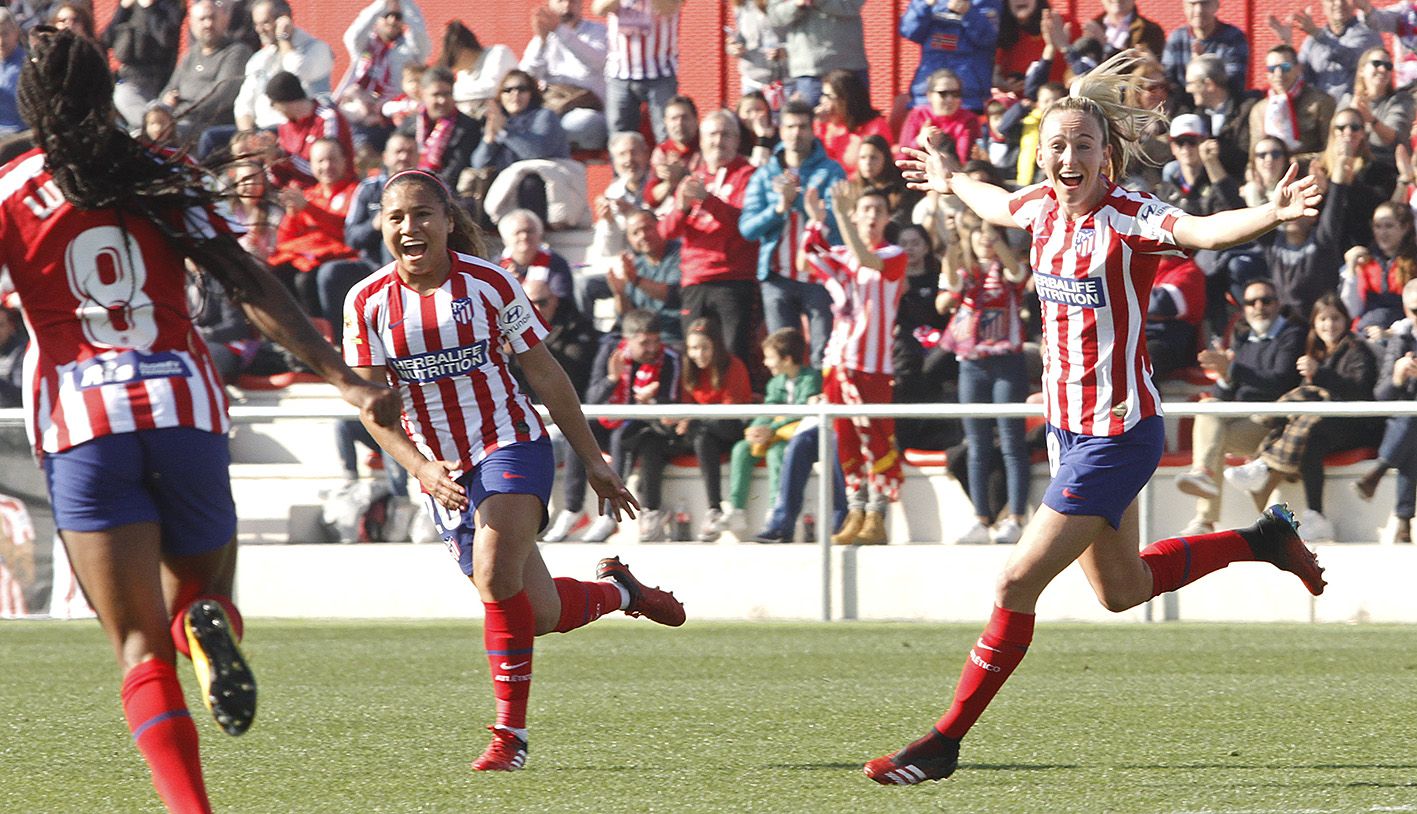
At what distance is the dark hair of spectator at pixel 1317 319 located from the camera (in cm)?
1020

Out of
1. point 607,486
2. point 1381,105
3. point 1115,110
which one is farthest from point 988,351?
point 1115,110

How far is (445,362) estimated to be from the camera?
5.70 m

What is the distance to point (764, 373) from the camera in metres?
11.3

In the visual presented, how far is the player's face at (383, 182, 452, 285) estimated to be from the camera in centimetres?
562

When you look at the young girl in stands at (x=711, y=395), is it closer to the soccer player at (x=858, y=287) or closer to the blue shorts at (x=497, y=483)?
the soccer player at (x=858, y=287)

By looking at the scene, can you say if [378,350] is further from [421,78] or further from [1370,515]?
[421,78]

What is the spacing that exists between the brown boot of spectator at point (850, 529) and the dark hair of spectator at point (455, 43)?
6465 millimetres

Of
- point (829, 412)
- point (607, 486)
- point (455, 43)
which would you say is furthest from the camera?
point (455, 43)

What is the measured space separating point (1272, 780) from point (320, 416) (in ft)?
21.8

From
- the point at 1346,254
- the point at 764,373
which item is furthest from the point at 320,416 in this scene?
the point at 1346,254

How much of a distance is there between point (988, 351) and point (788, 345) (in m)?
1.17

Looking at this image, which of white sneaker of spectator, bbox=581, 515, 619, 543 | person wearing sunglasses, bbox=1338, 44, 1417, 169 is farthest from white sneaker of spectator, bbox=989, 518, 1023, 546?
person wearing sunglasses, bbox=1338, 44, 1417, 169

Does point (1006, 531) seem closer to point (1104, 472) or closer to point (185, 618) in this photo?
point (1104, 472)

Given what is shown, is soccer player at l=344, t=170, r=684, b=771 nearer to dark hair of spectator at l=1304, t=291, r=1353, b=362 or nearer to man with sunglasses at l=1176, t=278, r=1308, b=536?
man with sunglasses at l=1176, t=278, r=1308, b=536
